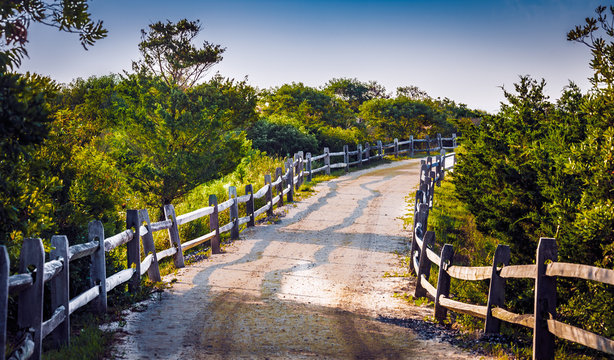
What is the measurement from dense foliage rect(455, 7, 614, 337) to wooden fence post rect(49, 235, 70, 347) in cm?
618

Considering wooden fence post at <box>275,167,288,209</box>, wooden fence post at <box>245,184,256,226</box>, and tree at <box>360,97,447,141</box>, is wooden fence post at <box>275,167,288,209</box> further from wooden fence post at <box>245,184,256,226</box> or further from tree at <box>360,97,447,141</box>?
tree at <box>360,97,447,141</box>

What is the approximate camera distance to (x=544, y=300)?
6.09 meters

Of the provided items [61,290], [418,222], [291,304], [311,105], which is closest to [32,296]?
[61,290]

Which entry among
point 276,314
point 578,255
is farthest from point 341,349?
point 578,255

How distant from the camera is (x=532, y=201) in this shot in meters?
10.6

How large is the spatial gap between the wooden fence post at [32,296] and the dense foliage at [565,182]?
20.1ft

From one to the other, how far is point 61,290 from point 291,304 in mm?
3927

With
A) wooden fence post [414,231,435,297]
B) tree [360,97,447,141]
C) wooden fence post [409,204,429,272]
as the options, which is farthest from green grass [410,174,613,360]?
tree [360,97,447,141]

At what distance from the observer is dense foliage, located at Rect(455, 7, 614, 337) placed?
6.94 m

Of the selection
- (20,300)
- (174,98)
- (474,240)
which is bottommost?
(474,240)

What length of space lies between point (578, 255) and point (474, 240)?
8417mm

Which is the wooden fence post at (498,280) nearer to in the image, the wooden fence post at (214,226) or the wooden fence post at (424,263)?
the wooden fence post at (424,263)

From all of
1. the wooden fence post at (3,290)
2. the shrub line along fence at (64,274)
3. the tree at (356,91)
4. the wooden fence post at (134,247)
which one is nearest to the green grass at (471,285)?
the wooden fence post at (134,247)

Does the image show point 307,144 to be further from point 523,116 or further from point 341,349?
point 341,349
